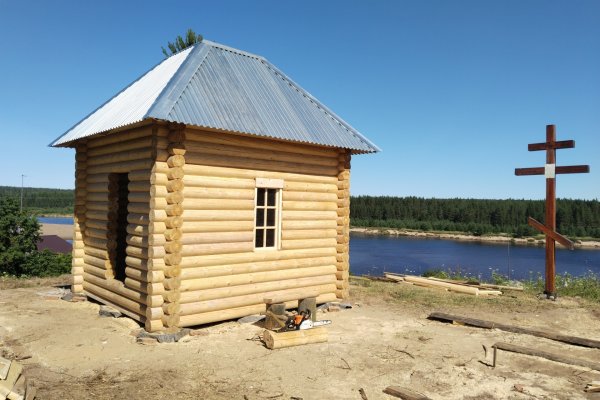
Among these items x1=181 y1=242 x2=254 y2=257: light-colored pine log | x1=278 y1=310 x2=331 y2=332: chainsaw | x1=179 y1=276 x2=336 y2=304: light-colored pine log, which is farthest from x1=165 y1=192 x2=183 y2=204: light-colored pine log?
x1=278 y1=310 x2=331 y2=332: chainsaw

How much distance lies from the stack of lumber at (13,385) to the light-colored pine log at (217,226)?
12.0ft

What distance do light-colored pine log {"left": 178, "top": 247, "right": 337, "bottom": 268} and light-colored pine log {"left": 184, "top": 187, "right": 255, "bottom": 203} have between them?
1176 millimetres

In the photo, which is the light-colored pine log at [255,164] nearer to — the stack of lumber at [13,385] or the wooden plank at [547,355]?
the stack of lumber at [13,385]

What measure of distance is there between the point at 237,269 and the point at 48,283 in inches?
307

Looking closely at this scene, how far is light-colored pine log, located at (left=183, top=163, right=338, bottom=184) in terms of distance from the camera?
8.66 m

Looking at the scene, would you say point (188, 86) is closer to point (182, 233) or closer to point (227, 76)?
point (227, 76)

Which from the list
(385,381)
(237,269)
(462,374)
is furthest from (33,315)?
(462,374)

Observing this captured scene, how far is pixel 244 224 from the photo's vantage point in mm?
9375

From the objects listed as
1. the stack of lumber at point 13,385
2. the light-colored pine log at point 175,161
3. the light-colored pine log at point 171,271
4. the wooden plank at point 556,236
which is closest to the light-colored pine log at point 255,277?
the light-colored pine log at point 171,271

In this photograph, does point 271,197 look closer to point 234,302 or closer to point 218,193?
Result: point 218,193

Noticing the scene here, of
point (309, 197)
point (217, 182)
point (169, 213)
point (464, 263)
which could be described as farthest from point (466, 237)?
point (169, 213)

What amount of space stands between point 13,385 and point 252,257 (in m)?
5.07

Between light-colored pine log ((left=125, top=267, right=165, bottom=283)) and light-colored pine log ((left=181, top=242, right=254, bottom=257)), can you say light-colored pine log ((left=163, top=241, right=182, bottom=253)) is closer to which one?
light-colored pine log ((left=181, top=242, right=254, bottom=257))

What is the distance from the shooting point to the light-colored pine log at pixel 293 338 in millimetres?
7629
